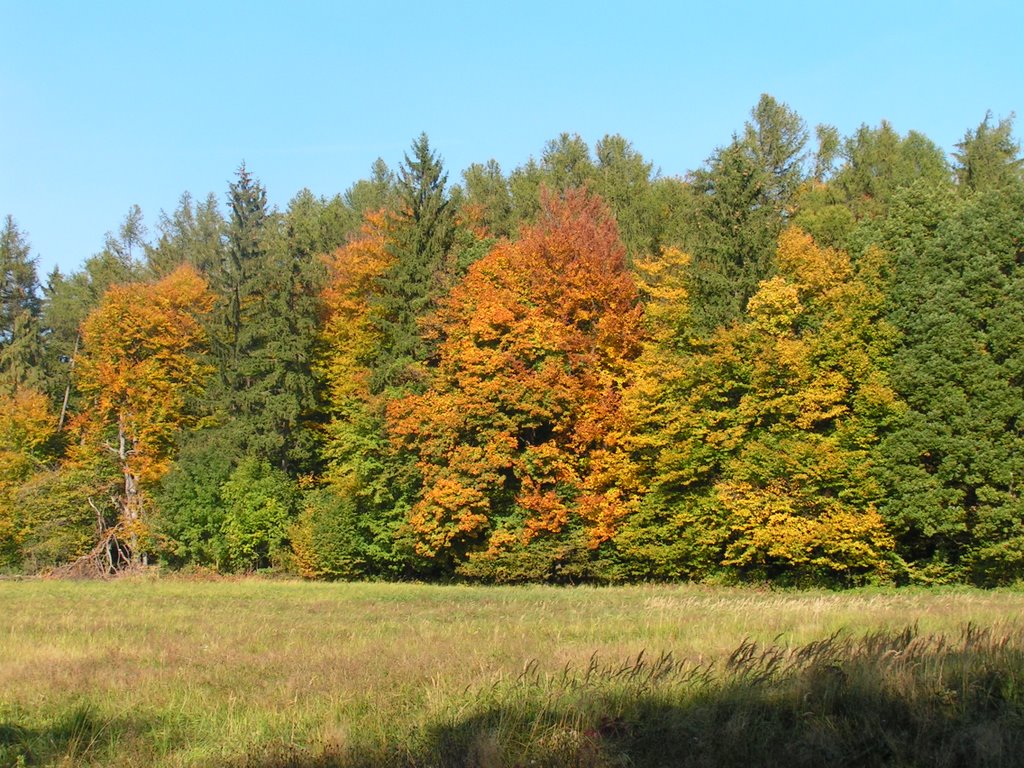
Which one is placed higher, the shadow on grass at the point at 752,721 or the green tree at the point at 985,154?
the green tree at the point at 985,154

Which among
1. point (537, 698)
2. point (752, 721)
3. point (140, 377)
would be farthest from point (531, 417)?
point (752, 721)

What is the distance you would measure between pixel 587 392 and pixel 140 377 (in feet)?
91.4

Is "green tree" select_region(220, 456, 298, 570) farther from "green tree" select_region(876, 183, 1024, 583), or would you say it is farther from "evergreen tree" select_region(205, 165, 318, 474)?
"green tree" select_region(876, 183, 1024, 583)

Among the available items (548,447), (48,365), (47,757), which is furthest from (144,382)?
(47,757)

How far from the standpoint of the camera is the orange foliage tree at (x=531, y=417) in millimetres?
36625

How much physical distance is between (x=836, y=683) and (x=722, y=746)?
1554mm

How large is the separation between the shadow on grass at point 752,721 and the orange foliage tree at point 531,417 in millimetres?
28156

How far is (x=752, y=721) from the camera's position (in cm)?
680

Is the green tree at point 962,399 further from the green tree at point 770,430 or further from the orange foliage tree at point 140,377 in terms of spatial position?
the orange foliage tree at point 140,377

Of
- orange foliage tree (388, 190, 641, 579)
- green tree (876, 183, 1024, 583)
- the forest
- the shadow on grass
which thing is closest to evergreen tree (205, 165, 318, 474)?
the forest

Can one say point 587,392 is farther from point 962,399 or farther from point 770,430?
point 962,399

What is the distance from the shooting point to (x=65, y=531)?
2015 inches

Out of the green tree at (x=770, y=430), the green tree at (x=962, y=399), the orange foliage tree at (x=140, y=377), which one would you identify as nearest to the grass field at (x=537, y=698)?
the green tree at (x=962, y=399)

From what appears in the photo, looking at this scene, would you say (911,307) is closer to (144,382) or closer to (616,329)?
(616,329)
